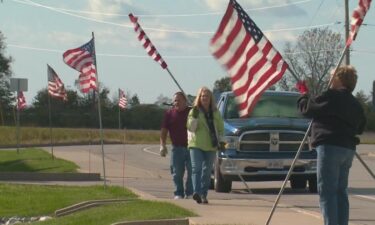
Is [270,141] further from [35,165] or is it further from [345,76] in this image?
[35,165]

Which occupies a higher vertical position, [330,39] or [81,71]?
[330,39]

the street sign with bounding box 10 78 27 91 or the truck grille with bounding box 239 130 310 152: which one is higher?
the street sign with bounding box 10 78 27 91

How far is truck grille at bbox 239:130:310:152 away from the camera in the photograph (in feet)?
53.5

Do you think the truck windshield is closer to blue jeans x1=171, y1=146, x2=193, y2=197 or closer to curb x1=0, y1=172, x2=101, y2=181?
blue jeans x1=171, y1=146, x2=193, y2=197

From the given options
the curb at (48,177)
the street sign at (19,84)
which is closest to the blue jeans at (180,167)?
the curb at (48,177)

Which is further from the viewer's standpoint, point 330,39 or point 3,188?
point 330,39

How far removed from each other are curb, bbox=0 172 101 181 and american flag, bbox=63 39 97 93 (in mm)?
4277

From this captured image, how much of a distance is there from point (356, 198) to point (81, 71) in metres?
6.67

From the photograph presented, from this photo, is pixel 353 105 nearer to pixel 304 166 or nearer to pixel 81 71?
pixel 304 166

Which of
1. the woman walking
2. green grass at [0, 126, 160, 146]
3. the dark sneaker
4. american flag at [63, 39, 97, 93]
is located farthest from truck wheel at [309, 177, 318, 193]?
green grass at [0, 126, 160, 146]

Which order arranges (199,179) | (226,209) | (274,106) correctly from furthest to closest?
(274,106)
(199,179)
(226,209)

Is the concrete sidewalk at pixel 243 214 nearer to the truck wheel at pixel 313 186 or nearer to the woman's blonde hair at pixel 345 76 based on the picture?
the woman's blonde hair at pixel 345 76

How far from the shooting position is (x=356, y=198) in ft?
52.2

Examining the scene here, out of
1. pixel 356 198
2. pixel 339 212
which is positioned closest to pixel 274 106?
pixel 356 198
